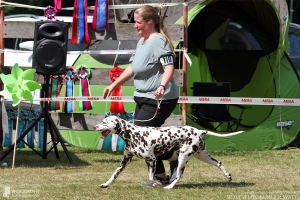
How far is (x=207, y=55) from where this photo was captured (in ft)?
35.8

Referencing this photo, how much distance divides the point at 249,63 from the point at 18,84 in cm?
444

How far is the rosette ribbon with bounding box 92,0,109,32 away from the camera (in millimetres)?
8977

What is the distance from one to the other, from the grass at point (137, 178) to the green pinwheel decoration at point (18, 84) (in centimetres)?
83

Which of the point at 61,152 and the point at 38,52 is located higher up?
the point at 38,52

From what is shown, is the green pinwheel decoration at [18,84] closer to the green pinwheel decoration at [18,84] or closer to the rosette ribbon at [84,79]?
the green pinwheel decoration at [18,84]

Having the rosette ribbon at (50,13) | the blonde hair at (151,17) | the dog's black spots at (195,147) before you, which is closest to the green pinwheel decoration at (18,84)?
the rosette ribbon at (50,13)

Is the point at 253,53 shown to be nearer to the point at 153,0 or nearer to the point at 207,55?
the point at 207,55

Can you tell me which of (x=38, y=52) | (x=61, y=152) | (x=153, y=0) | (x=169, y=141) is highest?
(x=153, y=0)

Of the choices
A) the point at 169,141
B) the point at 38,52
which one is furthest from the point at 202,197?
the point at 38,52

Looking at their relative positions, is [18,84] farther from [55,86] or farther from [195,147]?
[195,147]

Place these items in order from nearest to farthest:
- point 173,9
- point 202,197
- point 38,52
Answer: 1. point 202,197
2. point 38,52
3. point 173,9

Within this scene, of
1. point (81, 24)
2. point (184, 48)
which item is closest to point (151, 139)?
point (81, 24)

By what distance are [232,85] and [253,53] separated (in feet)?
1.95

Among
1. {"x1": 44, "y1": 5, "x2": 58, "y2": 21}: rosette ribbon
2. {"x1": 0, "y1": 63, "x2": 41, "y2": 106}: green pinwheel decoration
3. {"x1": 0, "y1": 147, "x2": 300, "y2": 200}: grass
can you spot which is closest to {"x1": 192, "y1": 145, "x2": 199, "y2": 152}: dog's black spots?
{"x1": 0, "y1": 147, "x2": 300, "y2": 200}: grass
